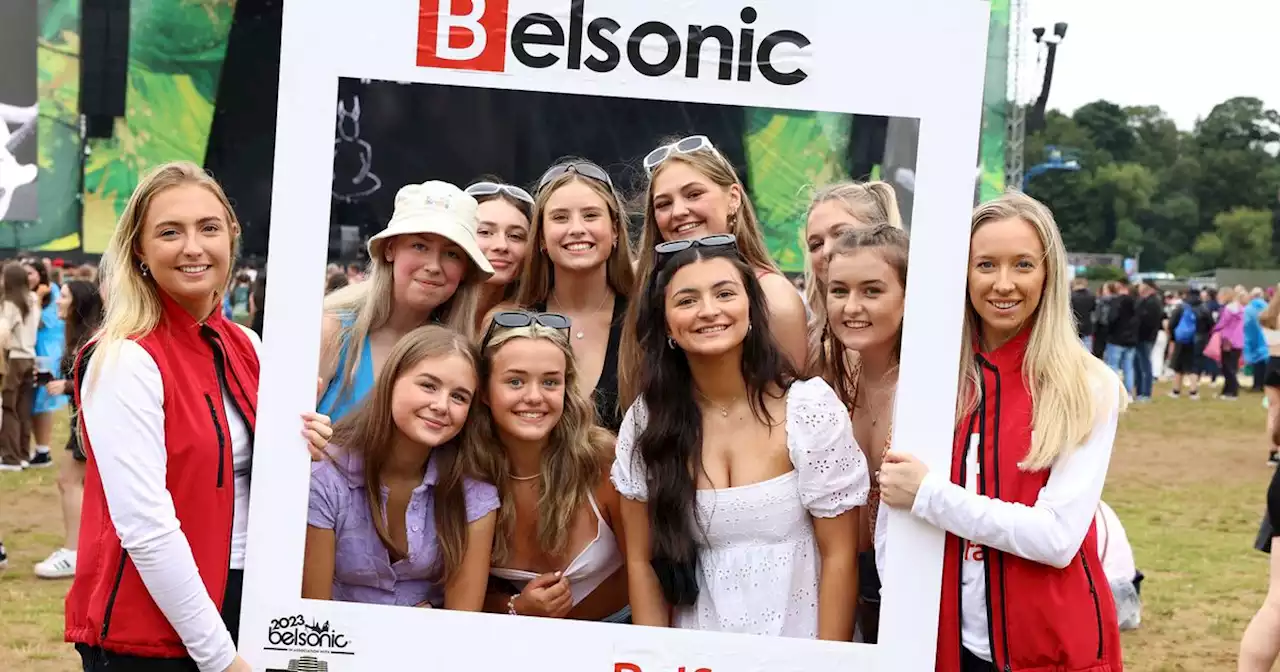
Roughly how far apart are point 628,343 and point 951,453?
27.9 inches

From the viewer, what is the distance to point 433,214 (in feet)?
7.85

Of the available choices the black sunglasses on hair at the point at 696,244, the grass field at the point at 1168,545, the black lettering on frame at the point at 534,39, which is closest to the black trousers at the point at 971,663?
the black sunglasses on hair at the point at 696,244

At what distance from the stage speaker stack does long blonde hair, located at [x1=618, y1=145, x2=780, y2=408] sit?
9527 millimetres

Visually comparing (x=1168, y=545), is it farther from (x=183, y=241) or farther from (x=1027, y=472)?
(x=183, y=241)

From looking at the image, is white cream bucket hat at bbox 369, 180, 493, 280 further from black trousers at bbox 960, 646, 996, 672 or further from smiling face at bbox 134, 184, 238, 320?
black trousers at bbox 960, 646, 996, 672

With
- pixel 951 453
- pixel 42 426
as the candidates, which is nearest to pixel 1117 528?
pixel 951 453

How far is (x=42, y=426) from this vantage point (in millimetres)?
10070

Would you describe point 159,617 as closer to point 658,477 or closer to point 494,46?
point 658,477

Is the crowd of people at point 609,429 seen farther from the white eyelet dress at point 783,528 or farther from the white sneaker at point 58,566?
the white sneaker at point 58,566

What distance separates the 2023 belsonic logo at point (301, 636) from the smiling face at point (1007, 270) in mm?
1509

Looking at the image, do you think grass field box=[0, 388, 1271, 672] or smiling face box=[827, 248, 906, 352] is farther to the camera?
grass field box=[0, 388, 1271, 672]

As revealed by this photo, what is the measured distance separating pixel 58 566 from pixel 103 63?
5671 millimetres

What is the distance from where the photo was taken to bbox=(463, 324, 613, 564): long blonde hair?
8.05ft

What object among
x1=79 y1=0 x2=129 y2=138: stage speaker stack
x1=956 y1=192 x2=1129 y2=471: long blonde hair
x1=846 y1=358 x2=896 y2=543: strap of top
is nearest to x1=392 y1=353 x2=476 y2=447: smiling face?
x1=846 y1=358 x2=896 y2=543: strap of top
